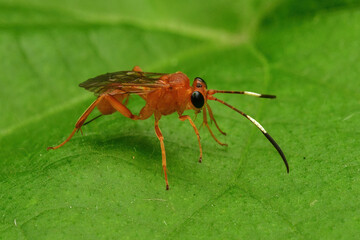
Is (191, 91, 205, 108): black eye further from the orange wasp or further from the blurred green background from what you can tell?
the blurred green background

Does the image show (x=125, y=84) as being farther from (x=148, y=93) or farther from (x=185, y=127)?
(x=185, y=127)

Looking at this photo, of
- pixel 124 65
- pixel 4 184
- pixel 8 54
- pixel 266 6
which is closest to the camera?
pixel 4 184

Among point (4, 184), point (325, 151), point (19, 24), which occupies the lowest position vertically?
point (4, 184)

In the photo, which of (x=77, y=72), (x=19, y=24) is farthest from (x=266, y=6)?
(x=19, y=24)

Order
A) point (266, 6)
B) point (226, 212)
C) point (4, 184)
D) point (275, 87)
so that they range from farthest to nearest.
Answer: point (266, 6) → point (275, 87) → point (4, 184) → point (226, 212)

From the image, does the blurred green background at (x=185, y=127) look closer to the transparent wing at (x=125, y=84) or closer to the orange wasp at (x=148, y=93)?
the orange wasp at (x=148, y=93)

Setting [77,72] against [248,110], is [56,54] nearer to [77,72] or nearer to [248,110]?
[77,72]

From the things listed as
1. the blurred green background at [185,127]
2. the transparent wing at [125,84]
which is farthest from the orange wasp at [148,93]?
the blurred green background at [185,127]

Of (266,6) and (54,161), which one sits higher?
(266,6)
